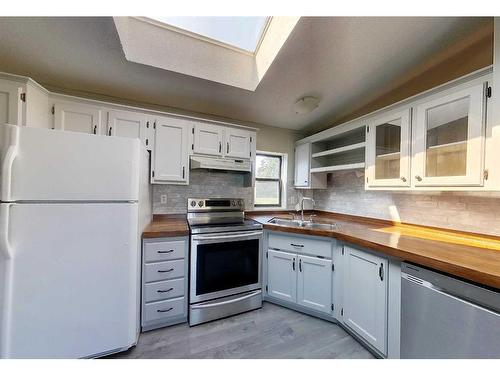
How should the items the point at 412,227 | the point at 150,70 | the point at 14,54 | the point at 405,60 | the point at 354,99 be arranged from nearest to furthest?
1. the point at 14,54
2. the point at 405,60
3. the point at 150,70
4. the point at 412,227
5. the point at 354,99

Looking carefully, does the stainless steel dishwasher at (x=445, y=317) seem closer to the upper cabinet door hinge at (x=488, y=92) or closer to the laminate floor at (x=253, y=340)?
the laminate floor at (x=253, y=340)

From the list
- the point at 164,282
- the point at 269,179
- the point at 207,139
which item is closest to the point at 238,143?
the point at 207,139

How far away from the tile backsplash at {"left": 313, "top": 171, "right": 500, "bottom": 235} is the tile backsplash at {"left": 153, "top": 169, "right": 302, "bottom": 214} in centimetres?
128

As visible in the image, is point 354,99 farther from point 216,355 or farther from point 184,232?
point 216,355

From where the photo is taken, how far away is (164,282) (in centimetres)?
182

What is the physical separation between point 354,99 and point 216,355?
2.86 m

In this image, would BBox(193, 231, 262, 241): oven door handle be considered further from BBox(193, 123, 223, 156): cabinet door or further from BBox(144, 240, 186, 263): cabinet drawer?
BBox(193, 123, 223, 156): cabinet door

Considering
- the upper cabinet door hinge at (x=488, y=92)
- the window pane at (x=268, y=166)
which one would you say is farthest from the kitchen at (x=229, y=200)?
the window pane at (x=268, y=166)

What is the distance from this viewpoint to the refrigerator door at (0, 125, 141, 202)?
123 centimetres

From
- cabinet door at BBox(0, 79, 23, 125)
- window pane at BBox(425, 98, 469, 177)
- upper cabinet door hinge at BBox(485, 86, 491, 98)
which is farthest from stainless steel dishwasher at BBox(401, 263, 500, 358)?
cabinet door at BBox(0, 79, 23, 125)

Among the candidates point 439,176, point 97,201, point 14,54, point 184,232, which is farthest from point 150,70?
point 439,176

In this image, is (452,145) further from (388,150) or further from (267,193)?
(267,193)

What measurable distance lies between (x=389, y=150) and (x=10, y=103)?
318 cm
